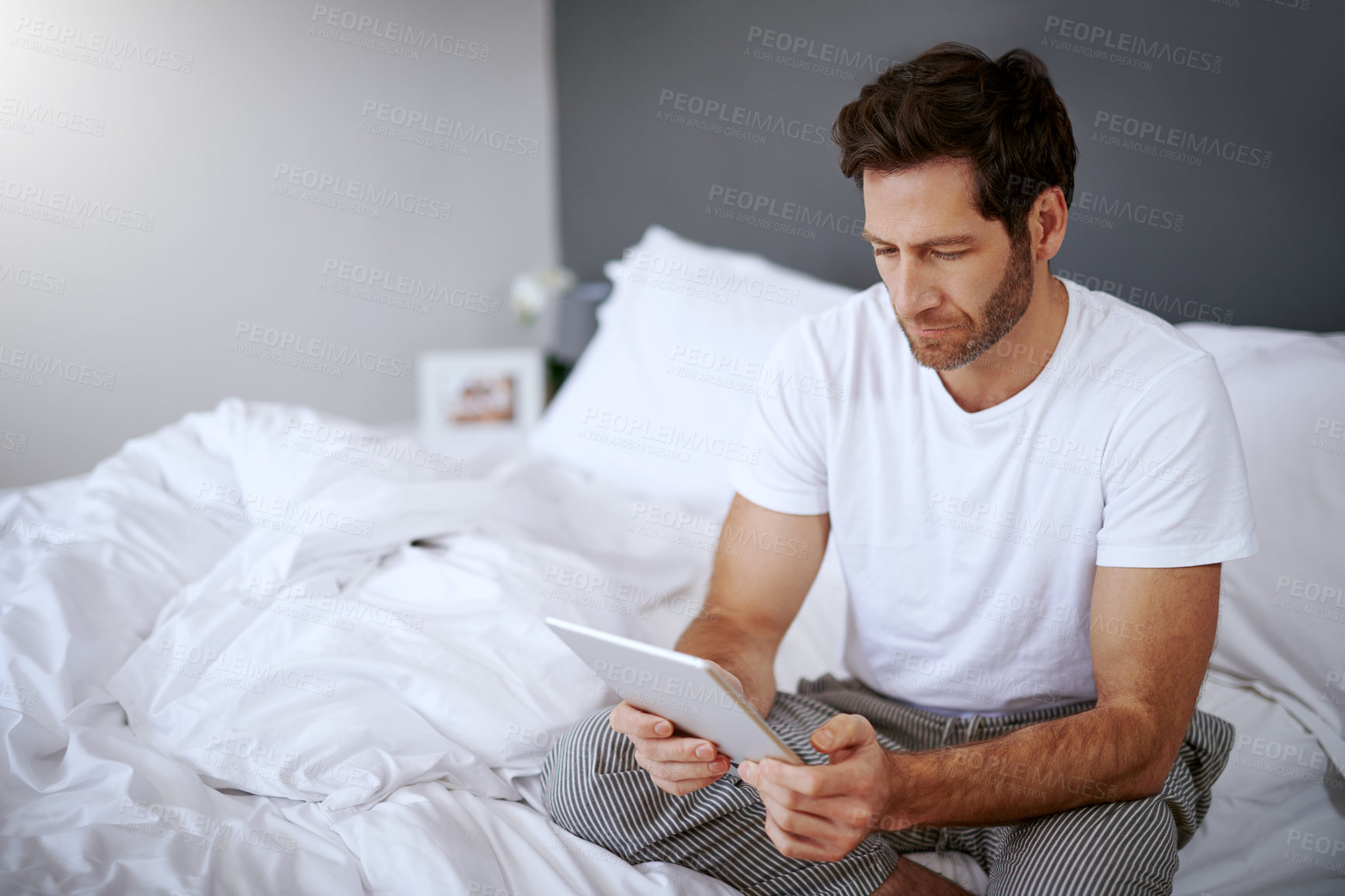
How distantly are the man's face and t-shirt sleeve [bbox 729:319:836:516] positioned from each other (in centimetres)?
16

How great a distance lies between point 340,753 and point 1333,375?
147cm

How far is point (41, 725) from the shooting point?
3.74ft

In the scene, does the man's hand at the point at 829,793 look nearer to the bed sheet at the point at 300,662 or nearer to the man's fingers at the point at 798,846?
the man's fingers at the point at 798,846

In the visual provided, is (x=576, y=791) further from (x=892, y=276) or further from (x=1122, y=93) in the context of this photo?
(x=1122, y=93)

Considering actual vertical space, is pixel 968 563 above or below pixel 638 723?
above

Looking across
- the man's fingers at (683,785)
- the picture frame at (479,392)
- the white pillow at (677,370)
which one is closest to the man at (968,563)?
the man's fingers at (683,785)

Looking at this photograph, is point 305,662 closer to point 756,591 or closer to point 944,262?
point 756,591

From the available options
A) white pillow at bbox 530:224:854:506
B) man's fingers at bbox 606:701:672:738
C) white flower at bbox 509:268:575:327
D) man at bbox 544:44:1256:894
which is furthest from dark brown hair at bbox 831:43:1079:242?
white flower at bbox 509:268:575:327

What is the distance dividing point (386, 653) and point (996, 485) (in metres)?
0.81

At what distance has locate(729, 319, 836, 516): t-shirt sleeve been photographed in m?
1.27

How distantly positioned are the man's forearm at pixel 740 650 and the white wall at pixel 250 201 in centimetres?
192

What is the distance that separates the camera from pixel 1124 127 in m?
1.85

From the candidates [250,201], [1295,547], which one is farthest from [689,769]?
[250,201]

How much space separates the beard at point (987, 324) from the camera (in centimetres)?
113
